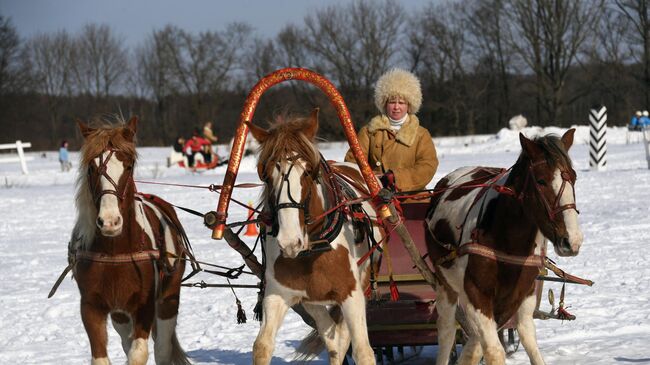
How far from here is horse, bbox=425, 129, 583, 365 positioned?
5.27 meters

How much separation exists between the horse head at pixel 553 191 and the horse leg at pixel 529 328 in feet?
2.70

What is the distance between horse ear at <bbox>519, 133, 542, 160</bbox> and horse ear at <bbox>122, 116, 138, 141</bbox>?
2.49m

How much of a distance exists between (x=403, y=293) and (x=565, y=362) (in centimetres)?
135

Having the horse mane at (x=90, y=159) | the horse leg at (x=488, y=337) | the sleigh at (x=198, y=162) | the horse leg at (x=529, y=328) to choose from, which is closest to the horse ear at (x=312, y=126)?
the horse mane at (x=90, y=159)

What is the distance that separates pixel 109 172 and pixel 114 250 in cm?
55

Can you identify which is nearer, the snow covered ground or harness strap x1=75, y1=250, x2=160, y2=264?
harness strap x1=75, y1=250, x2=160, y2=264

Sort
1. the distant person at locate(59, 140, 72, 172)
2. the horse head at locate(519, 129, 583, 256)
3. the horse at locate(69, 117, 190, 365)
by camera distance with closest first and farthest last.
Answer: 1. the horse head at locate(519, 129, 583, 256)
2. the horse at locate(69, 117, 190, 365)
3. the distant person at locate(59, 140, 72, 172)

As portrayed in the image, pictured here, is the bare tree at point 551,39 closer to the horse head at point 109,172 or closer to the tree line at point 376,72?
the tree line at point 376,72

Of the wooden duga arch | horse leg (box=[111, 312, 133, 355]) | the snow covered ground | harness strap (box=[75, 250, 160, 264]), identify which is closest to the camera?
harness strap (box=[75, 250, 160, 264])

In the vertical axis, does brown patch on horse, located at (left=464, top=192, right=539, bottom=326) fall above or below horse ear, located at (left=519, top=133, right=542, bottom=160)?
below

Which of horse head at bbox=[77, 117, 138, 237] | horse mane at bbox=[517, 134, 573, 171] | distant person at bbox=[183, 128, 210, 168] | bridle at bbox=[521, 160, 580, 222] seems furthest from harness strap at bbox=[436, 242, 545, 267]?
distant person at bbox=[183, 128, 210, 168]

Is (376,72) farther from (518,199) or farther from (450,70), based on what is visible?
(518,199)

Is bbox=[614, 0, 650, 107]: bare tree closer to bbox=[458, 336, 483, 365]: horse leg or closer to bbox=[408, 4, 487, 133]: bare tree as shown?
bbox=[408, 4, 487, 133]: bare tree

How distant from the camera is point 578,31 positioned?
2227 inches
